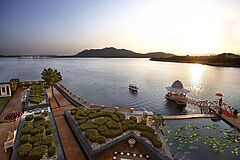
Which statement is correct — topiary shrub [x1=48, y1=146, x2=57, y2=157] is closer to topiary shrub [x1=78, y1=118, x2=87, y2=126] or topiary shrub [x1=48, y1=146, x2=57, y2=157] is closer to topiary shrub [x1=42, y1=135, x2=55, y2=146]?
topiary shrub [x1=42, y1=135, x2=55, y2=146]

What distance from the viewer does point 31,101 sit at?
2127cm

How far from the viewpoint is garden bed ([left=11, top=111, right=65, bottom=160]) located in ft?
34.9

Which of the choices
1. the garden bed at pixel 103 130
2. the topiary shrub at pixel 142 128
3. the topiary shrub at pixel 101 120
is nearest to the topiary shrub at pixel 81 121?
the garden bed at pixel 103 130

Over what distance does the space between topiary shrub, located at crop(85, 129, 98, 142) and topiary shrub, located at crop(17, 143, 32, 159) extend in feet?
13.7

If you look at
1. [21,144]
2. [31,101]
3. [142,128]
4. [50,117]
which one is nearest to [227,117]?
[142,128]

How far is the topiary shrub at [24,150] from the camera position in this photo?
410 inches

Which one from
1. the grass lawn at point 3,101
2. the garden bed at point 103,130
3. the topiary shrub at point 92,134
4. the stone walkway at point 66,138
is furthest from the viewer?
the grass lawn at point 3,101

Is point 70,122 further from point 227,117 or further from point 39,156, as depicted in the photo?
point 227,117

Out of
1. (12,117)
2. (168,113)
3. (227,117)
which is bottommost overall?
(168,113)

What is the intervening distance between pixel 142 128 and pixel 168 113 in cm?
1799

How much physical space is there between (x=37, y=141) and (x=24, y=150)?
121 cm

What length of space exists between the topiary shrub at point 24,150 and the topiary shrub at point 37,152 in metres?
0.29

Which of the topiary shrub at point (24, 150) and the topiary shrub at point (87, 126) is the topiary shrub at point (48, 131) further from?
the topiary shrub at point (87, 126)

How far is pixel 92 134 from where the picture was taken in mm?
13438
